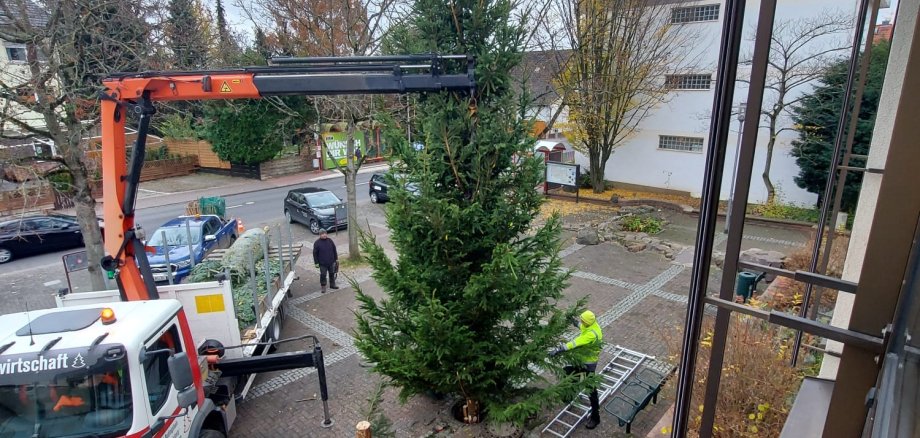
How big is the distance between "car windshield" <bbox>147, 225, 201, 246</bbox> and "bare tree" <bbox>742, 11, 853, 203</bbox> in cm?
1831

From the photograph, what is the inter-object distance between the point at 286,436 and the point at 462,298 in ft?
10.8

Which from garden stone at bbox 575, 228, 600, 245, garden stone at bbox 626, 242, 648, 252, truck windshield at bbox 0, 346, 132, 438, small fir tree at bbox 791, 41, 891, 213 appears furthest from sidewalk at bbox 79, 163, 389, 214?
truck windshield at bbox 0, 346, 132, 438

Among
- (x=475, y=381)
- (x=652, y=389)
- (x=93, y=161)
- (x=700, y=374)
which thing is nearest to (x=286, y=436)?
(x=475, y=381)

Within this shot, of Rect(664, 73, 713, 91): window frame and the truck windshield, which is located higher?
Rect(664, 73, 713, 91): window frame

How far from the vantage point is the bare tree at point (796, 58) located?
58.1 ft

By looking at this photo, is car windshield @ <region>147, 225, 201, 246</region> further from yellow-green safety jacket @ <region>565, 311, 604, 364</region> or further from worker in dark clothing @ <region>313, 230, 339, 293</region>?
yellow-green safety jacket @ <region>565, 311, 604, 364</region>

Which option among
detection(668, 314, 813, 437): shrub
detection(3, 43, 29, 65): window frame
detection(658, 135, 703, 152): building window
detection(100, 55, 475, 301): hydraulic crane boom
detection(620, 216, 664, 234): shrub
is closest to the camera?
detection(668, 314, 813, 437): shrub

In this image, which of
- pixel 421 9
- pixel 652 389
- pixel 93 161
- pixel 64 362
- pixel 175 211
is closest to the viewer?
pixel 64 362

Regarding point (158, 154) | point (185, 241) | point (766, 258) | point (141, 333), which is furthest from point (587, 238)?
point (158, 154)

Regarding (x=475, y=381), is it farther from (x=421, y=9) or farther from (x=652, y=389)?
(x=421, y=9)

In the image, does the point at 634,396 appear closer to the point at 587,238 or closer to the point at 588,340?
the point at 588,340

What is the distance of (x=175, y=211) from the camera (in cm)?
2267

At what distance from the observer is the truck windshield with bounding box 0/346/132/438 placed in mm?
4301

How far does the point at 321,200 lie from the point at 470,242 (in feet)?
45.8
